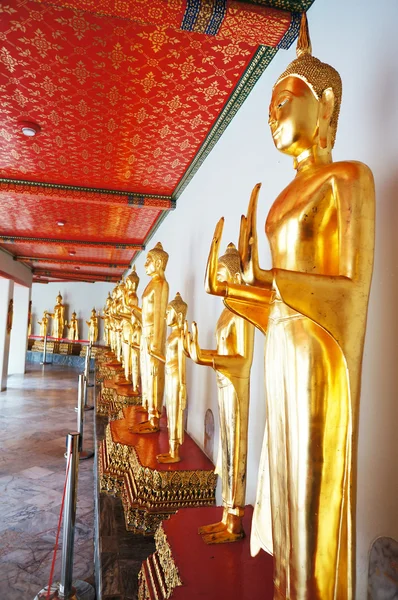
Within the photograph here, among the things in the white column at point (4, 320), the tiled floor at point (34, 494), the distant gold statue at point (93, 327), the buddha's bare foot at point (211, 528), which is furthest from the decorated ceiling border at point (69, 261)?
the buddha's bare foot at point (211, 528)

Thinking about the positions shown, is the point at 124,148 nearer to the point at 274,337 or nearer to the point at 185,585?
the point at 274,337

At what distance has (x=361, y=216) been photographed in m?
0.96

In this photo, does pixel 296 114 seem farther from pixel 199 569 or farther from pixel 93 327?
pixel 93 327

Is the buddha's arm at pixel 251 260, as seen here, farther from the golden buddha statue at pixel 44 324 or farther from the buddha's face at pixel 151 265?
the golden buddha statue at pixel 44 324

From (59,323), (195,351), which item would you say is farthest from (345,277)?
(59,323)

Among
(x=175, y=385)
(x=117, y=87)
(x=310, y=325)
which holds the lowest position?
(x=175, y=385)

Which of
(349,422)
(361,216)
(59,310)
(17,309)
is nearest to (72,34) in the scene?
(361,216)

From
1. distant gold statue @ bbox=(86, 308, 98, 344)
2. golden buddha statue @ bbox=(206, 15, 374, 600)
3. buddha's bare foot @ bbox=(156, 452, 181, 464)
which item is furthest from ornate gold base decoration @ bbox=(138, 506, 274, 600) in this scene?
distant gold statue @ bbox=(86, 308, 98, 344)

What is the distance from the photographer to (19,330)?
1172 centimetres

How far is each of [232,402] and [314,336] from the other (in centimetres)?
76

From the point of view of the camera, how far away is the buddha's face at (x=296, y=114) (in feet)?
3.60

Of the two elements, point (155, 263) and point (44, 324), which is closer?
point (155, 263)

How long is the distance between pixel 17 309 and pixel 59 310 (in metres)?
4.18

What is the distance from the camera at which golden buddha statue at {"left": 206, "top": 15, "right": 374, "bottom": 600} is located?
0.91 meters
